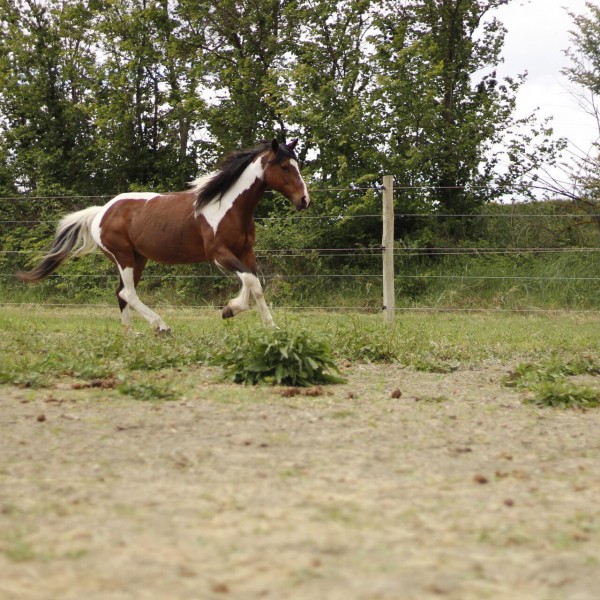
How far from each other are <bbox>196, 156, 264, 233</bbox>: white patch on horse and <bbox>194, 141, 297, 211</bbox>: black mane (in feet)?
0.13

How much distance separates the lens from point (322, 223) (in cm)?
1527

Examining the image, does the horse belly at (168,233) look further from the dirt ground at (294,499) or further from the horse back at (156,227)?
the dirt ground at (294,499)

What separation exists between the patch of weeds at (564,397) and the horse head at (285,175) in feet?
14.7

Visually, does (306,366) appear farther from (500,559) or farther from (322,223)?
(322,223)

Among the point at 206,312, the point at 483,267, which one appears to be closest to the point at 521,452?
the point at 206,312

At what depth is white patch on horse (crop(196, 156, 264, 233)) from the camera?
961 cm

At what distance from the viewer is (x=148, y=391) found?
5441 mm

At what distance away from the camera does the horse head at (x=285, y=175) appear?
958cm

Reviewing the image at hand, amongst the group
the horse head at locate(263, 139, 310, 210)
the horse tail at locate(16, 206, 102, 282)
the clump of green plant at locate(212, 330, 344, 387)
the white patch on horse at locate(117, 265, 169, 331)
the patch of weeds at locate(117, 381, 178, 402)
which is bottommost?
the patch of weeds at locate(117, 381, 178, 402)

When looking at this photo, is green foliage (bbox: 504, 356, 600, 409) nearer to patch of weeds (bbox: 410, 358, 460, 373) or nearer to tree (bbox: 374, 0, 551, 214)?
patch of weeds (bbox: 410, 358, 460, 373)

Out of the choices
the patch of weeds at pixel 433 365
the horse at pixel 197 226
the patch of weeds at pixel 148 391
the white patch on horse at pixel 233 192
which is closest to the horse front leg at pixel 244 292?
the horse at pixel 197 226

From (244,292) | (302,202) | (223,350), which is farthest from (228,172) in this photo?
(223,350)

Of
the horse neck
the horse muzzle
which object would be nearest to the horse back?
the horse neck

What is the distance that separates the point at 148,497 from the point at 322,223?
1227cm
